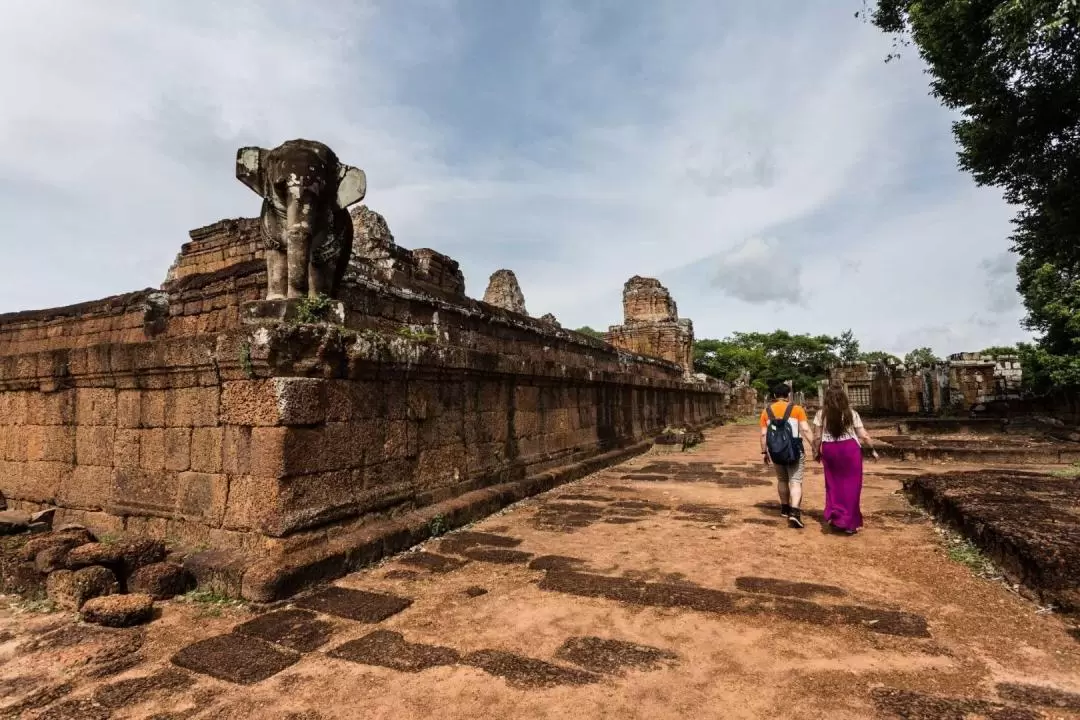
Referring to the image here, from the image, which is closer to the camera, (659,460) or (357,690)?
(357,690)

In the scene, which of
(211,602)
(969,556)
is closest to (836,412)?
(969,556)

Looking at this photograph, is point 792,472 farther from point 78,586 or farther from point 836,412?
point 78,586

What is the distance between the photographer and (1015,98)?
10.8 meters

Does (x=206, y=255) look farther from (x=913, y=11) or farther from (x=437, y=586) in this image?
(x=913, y=11)

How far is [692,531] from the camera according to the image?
477 cm

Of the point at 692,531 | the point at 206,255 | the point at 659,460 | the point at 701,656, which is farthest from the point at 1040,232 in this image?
the point at 206,255

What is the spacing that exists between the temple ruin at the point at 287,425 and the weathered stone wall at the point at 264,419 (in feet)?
0.05

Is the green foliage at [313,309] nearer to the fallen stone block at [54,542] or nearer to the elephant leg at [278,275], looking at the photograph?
the elephant leg at [278,275]

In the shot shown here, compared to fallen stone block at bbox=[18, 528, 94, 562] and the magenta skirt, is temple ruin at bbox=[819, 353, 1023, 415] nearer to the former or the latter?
the magenta skirt

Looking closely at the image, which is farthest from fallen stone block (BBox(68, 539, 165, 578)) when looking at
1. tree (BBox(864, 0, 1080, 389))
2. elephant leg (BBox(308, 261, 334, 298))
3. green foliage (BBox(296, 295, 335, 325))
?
tree (BBox(864, 0, 1080, 389))

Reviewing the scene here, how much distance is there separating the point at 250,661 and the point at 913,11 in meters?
13.7

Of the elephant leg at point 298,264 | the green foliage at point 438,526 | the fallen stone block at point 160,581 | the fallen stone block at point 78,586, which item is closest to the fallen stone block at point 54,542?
the fallen stone block at point 78,586

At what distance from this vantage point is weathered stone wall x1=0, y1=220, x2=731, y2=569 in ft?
12.1

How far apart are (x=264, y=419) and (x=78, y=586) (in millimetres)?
1343
